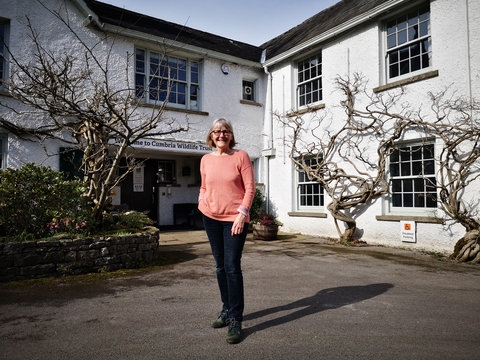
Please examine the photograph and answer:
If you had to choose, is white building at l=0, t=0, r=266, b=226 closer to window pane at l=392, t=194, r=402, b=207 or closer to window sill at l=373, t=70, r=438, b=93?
window sill at l=373, t=70, r=438, b=93

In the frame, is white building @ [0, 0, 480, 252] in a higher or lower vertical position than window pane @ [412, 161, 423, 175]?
higher

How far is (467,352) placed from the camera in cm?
282

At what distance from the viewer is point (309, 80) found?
10.5 m

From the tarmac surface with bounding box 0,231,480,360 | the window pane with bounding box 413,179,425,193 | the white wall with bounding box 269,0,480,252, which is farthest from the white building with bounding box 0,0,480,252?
the tarmac surface with bounding box 0,231,480,360

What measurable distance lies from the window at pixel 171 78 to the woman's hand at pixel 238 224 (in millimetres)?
7683

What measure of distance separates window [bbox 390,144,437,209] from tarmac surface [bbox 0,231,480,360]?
208 centimetres

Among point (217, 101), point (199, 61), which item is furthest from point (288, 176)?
point (199, 61)

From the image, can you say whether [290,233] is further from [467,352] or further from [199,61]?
[467,352]

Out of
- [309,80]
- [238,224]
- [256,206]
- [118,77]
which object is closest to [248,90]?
[309,80]

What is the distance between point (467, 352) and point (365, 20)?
8.15 meters

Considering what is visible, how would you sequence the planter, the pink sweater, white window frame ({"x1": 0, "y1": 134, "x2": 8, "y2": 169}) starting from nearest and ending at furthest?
the pink sweater → white window frame ({"x1": 0, "y1": 134, "x2": 8, "y2": 169}) → the planter

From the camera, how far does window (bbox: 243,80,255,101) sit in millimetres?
12219

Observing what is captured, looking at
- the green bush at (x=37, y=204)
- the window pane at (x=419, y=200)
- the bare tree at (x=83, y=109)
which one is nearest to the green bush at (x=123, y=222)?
the bare tree at (x=83, y=109)

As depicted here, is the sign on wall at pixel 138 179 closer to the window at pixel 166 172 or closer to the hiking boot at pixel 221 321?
the window at pixel 166 172
